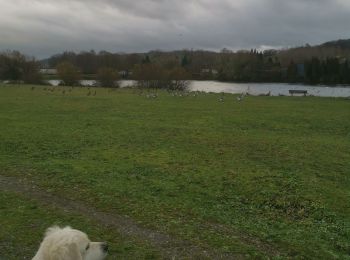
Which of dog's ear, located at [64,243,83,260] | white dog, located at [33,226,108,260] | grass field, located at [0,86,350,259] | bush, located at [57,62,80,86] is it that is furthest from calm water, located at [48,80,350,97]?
dog's ear, located at [64,243,83,260]

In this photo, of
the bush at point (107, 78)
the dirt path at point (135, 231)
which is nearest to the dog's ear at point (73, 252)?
the dirt path at point (135, 231)

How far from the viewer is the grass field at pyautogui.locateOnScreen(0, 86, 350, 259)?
323 inches

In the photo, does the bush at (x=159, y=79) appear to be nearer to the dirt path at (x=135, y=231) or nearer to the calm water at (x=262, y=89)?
the calm water at (x=262, y=89)

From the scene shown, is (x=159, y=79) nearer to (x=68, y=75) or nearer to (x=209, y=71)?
(x=68, y=75)

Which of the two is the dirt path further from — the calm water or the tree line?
the tree line

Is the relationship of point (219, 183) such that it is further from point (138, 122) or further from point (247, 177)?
point (138, 122)

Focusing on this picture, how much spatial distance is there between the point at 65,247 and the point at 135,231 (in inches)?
148

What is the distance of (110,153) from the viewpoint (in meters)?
15.8

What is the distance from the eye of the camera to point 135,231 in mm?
8492

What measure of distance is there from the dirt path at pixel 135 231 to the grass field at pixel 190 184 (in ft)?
0.32

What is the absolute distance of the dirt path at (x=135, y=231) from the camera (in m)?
7.61

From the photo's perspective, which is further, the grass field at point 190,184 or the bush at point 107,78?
the bush at point 107,78

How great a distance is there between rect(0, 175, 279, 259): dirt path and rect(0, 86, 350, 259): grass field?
0.32ft

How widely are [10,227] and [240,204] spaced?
4.76m
